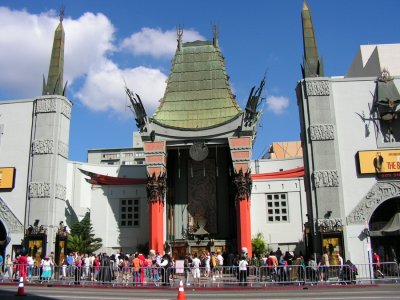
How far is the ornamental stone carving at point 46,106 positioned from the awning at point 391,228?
1878 cm

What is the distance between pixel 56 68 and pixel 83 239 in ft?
49.3

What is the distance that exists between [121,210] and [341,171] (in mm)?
21322

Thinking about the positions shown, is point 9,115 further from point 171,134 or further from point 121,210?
point 121,210

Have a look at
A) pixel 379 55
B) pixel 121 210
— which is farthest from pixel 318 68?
pixel 121 210

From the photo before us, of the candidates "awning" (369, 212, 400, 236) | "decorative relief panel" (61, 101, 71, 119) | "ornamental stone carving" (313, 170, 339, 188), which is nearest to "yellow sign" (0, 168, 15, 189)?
"decorative relief panel" (61, 101, 71, 119)

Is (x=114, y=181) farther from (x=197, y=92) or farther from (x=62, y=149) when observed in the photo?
(x=62, y=149)

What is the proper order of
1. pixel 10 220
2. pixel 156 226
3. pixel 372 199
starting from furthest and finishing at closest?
pixel 156 226, pixel 10 220, pixel 372 199

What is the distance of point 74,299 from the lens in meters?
13.4

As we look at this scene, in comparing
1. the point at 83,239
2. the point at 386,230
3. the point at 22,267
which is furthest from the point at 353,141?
the point at 83,239

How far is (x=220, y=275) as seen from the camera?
2083 cm

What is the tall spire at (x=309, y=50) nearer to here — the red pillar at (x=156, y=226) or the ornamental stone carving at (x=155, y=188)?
the ornamental stone carving at (x=155, y=188)

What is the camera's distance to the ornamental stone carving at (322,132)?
23734mm

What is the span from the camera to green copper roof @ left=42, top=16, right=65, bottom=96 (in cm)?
2791

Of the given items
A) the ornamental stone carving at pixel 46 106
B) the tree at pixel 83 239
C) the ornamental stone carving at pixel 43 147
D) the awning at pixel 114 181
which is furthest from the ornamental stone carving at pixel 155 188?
the ornamental stone carving at pixel 46 106
